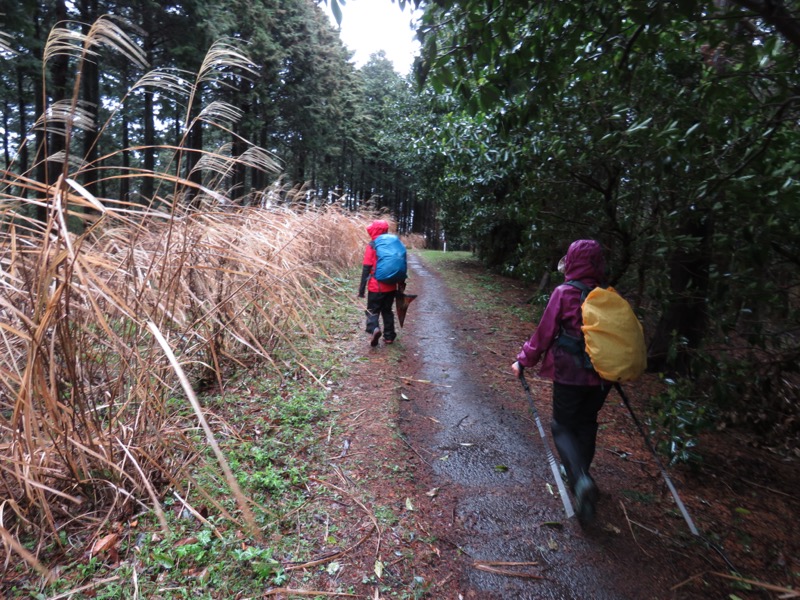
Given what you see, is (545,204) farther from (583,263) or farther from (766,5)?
(766,5)

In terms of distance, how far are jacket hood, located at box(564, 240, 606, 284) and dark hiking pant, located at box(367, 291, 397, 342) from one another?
2.98 m

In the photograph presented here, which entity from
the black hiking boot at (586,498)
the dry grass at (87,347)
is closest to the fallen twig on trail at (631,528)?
the black hiking boot at (586,498)

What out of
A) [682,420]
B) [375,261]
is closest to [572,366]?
[682,420]

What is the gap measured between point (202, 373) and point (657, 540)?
11.4 ft

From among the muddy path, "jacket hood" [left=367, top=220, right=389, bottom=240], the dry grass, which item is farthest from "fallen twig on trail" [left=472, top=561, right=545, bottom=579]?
"jacket hood" [left=367, top=220, right=389, bottom=240]

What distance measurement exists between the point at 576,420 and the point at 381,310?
3286 millimetres

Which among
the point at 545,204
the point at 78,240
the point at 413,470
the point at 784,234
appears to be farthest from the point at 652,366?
the point at 78,240

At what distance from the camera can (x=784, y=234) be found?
288cm

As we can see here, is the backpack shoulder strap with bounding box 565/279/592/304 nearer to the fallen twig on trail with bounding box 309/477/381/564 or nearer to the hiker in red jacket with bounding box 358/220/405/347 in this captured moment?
the fallen twig on trail with bounding box 309/477/381/564

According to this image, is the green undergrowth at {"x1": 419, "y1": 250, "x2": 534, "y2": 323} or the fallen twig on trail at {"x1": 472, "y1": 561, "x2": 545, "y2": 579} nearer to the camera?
the fallen twig on trail at {"x1": 472, "y1": 561, "x2": 545, "y2": 579}

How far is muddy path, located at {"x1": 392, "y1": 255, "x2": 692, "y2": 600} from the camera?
2.27 metres

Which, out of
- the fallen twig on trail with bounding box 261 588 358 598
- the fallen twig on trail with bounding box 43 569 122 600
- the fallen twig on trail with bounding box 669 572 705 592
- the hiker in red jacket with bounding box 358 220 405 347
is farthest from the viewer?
the hiker in red jacket with bounding box 358 220 405 347

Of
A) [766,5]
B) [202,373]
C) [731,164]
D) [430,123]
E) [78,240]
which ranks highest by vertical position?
[430,123]

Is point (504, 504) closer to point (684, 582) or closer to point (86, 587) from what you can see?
point (684, 582)
